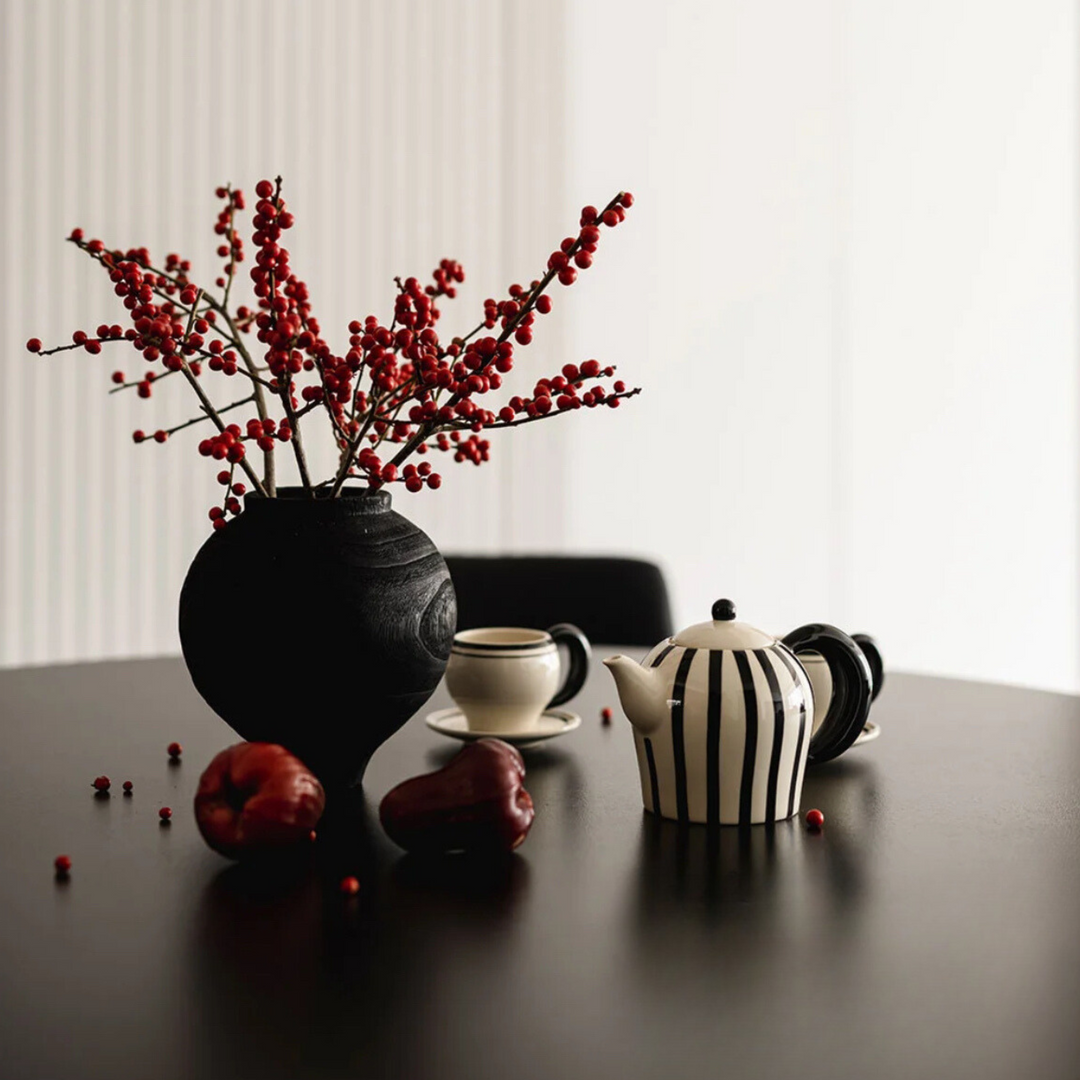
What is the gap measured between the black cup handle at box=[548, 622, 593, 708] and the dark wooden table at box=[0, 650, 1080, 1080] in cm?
20

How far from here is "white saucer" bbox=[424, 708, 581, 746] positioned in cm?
133

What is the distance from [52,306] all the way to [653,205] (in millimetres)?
1643

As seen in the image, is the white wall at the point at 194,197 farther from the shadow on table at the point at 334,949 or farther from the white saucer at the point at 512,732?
the shadow on table at the point at 334,949

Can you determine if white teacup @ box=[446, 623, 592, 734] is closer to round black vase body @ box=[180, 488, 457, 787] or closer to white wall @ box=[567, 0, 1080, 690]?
round black vase body @ box=[180, 488, 457, 787]

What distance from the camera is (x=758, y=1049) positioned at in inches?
25.8

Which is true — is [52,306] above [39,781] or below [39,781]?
above

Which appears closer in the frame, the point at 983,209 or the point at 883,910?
the point at 883,910

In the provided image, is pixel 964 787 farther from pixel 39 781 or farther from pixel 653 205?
pixel 653 205

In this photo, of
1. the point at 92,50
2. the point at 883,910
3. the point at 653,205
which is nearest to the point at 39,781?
the point at 883,910

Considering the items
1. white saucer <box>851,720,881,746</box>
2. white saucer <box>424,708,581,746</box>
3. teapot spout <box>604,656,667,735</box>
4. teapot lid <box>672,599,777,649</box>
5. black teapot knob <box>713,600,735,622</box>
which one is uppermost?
black teapot knob <box>713,600,735,622</box>

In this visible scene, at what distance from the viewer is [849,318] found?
4.05 metres

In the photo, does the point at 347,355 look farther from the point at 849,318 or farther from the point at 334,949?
the point at 849,318

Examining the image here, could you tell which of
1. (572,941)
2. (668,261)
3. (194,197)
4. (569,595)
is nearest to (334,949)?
(572,941)

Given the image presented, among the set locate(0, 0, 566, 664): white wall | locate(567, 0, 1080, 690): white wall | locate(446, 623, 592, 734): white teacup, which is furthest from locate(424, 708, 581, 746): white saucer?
locate(567, 0, 1080, 690): white wall
